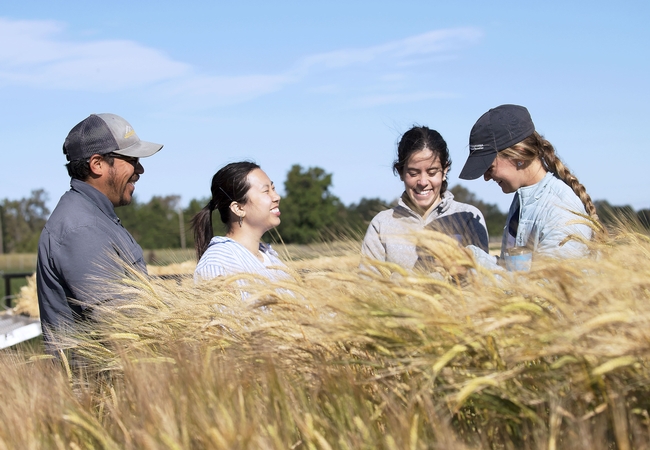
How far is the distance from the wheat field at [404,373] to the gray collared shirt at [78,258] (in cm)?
59

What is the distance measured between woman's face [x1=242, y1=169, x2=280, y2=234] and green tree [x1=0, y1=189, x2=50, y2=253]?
4664 inches

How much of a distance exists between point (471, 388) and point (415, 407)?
37 cm

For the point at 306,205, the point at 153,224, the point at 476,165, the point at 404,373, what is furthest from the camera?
the point at 153,224

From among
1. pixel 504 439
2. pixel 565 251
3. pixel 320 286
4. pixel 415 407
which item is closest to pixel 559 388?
pixel 504 439

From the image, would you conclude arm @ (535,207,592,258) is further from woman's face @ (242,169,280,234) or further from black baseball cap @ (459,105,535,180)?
woman's face @ (242,169,280,234)

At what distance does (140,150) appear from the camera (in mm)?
3395

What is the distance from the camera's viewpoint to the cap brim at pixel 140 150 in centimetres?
335

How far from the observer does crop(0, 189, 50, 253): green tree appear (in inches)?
4587

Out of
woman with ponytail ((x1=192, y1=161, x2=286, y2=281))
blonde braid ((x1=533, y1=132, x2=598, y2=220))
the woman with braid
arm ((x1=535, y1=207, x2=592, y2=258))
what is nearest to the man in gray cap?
woman with ponytail ((x1=192, y1=161, x2=286, y2=281))

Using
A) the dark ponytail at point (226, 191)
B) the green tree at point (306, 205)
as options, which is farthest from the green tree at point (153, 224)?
the dark ponytail at point (226, 191)

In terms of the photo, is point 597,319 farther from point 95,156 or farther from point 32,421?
point 95,156

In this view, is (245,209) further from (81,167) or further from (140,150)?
(81,167)

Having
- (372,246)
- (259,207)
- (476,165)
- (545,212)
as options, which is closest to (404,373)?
(545,212)

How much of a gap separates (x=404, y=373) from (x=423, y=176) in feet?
7.69
